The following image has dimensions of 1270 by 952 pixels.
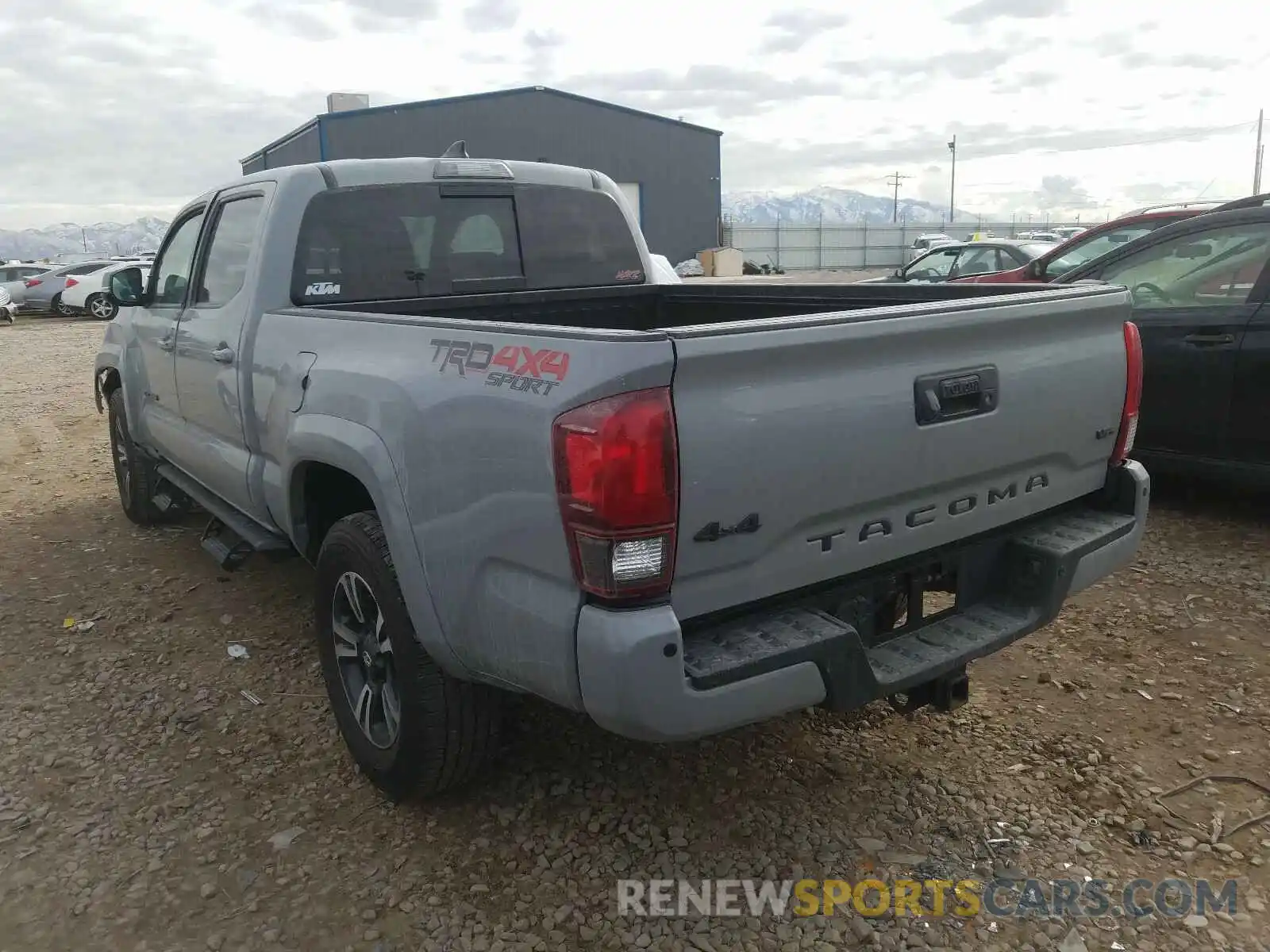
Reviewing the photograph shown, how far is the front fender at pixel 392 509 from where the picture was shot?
2516 millimetres

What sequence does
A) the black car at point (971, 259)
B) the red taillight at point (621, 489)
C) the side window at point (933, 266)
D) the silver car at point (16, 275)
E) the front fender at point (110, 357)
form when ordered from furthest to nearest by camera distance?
the silver car at point (16, 275) → the side window at point (933, 266) → the black car at point (971, 259) → the front fender at point (110, 357) → the red taillight at point (621, 489)

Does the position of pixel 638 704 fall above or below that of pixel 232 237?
below

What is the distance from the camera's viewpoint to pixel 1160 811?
284cm

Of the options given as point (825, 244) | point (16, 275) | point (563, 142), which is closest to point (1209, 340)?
point (16, 275)

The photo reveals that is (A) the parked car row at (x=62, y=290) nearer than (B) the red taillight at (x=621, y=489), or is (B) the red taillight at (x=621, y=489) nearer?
(B) the red taillight at (x=621, y=489)

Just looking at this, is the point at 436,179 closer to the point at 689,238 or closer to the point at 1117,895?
the point at 1117,895

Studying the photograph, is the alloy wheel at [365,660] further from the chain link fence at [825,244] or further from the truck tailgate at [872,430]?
the chain link fence at [825,244]

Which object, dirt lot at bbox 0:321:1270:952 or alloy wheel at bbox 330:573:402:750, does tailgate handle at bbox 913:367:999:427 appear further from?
alloy wheel at bbox 330:573:402:750

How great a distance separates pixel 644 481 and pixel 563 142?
3677 cm

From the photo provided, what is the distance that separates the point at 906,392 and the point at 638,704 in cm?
102

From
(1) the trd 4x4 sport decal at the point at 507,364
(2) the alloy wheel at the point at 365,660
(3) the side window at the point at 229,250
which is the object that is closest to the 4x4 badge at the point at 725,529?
(1) the trd 4x4 sport decal at the point at 507,364

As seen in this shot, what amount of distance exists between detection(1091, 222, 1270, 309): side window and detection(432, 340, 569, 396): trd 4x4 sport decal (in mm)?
4390

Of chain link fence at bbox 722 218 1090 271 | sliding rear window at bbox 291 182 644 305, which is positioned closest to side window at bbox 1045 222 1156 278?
sliding rear window at bbox 291 182 644 305

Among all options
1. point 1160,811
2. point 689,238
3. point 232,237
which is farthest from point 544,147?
point 1160,811
